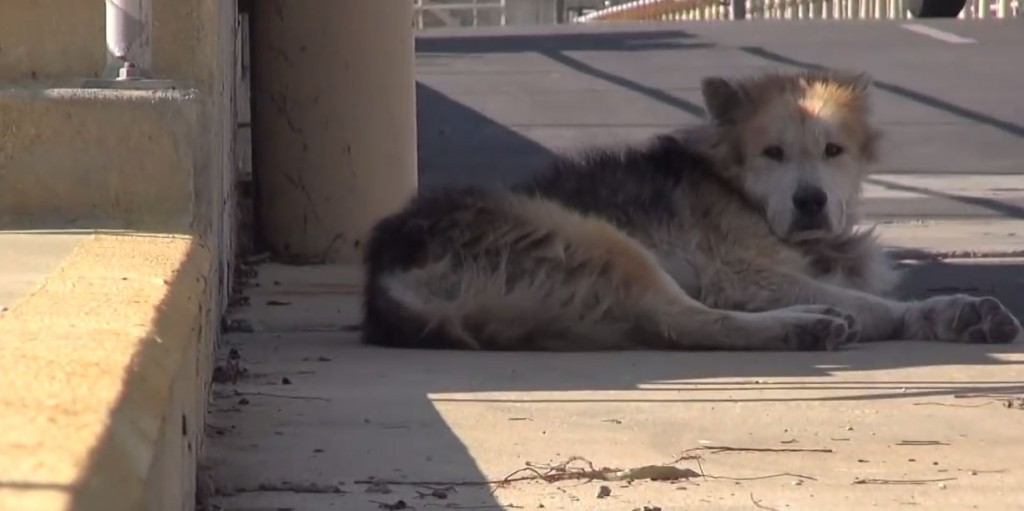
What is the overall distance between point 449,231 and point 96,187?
1.76m

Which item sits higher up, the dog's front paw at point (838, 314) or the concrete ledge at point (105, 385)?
the concrete ledge at point (105, 385)

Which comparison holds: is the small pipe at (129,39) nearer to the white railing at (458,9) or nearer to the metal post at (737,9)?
the metal post at (737,9)

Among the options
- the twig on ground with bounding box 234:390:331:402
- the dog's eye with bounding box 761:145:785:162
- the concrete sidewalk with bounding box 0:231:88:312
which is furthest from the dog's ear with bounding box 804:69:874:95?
the concrete sidewalk with bounding box 0:231:88:312

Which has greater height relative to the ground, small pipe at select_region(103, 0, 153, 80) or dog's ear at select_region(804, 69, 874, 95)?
small pipe at select_region(103, 0, 153, 80)

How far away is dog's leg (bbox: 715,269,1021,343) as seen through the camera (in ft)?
19.1

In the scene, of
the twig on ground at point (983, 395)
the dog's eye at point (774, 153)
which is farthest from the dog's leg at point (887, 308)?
the twig on ground at point (983, 395)

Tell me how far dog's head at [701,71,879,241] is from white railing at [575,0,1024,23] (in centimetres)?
1473

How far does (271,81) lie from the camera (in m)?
8.91

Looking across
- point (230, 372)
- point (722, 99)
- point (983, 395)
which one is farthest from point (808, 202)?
point (230, 372)

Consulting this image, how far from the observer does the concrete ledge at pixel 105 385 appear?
1723mm

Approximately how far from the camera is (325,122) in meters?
8.85

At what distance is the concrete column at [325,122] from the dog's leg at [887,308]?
9.97 ft

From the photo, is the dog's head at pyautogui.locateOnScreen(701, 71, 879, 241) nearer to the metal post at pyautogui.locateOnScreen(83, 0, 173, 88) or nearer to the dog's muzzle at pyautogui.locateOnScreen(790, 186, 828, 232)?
the dog's muzzle at pyautogui.locateOnScreen(790, 186, 828, 232)

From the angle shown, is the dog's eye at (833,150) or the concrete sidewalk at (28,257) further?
the dog's eye at (833,150)
